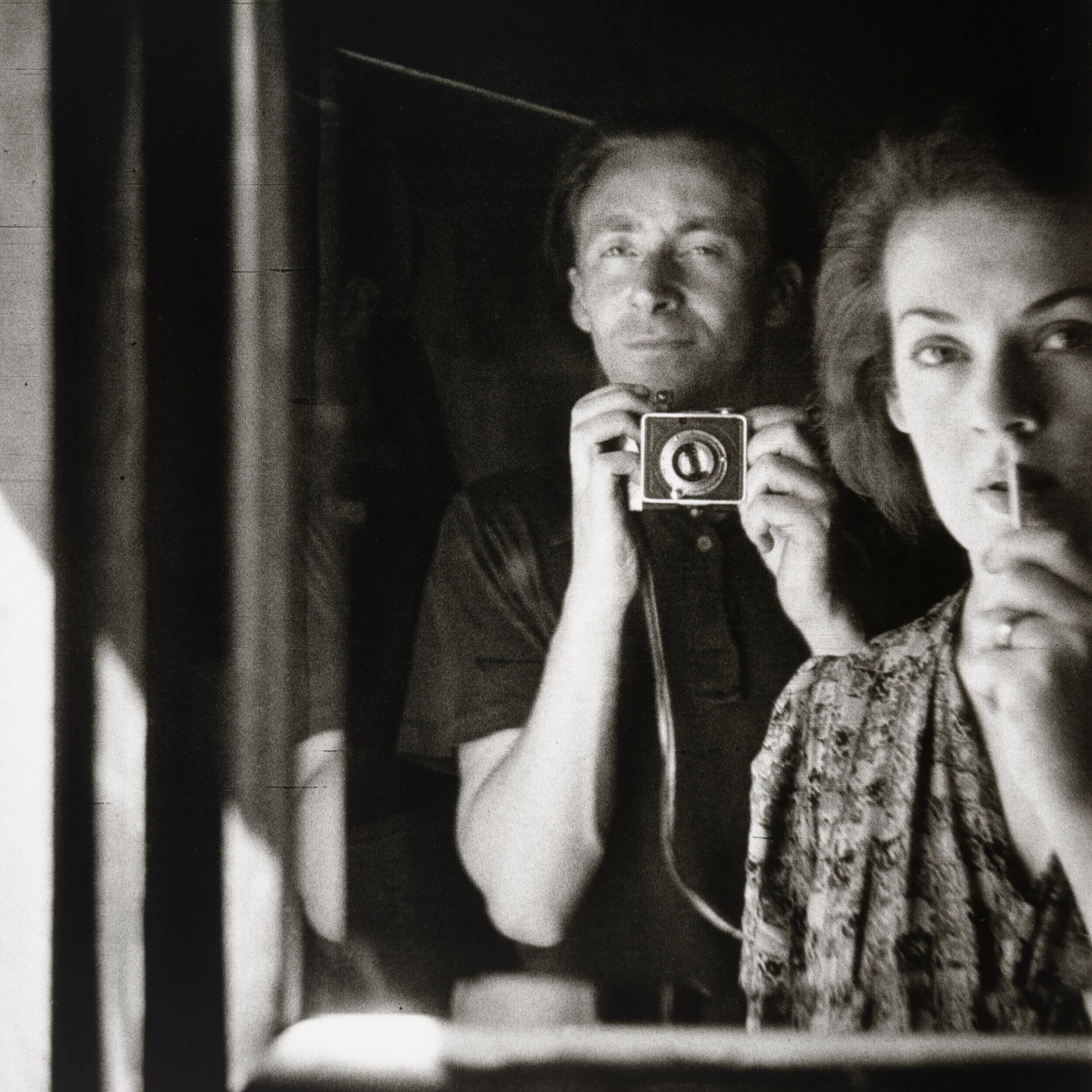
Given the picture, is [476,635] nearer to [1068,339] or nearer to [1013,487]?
[1013,487]

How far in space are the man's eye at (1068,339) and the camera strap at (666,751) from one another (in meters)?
0.52

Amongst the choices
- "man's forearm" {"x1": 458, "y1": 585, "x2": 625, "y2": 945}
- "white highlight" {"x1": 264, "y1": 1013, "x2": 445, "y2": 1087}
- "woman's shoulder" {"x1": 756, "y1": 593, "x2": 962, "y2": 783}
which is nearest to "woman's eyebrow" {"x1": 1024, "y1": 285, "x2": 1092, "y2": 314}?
"woman's shoulder" {"x1": 756, "y1": 593, "x2": 962, "y2": 783}

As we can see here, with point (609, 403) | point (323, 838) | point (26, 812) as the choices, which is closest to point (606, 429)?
point (609, 403)

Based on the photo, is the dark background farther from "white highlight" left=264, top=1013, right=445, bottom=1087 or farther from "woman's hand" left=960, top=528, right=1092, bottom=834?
"woman's hand" left=960, top=528, right=1092, bottom=834

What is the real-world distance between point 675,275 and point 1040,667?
62 cm

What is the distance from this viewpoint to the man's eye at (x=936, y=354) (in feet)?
3.83

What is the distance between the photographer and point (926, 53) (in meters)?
1.20

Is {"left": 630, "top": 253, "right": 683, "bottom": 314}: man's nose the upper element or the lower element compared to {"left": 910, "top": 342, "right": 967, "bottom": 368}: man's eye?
upper

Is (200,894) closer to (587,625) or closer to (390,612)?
(390,612)

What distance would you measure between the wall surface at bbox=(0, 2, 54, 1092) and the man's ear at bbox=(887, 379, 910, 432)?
40.3 inches

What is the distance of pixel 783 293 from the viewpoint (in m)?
1.18

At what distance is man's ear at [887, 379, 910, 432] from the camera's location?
1.18m

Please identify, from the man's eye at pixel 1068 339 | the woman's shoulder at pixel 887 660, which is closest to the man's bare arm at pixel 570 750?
the woman's shoulder at pixel 887 660

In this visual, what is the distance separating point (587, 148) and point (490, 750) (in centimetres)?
72
